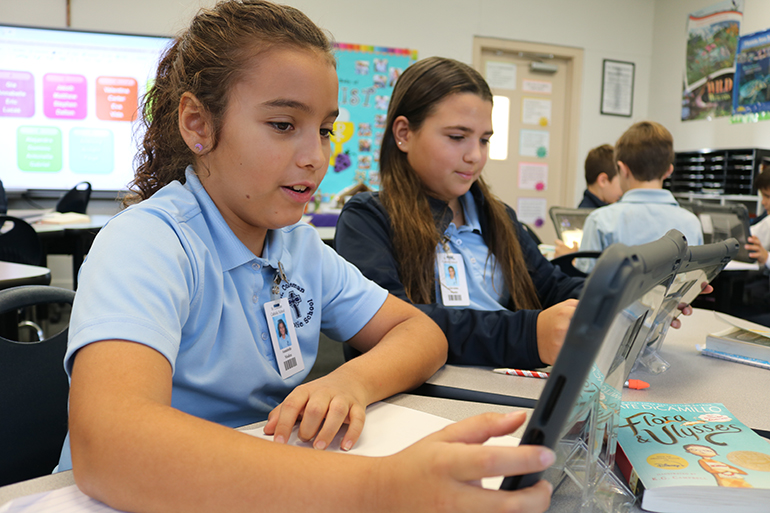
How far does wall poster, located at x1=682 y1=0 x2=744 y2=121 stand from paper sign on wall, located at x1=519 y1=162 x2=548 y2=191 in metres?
1.39

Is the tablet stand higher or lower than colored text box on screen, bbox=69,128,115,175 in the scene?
lower

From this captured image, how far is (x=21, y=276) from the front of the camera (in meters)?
1.51

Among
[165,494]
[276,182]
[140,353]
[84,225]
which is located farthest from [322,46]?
[84,225]

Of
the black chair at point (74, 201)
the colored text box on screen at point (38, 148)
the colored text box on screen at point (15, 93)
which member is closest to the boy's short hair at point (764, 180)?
the black chair at point (74, 201)

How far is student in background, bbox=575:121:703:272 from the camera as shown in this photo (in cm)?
242

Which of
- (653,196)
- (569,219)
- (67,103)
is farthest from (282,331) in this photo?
(67,103)

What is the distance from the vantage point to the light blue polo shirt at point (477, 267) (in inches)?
53.7

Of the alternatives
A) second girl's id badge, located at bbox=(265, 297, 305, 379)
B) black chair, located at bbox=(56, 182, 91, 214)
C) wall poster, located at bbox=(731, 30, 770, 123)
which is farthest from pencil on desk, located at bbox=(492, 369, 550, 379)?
wall poster, located at bbox=(731, 30, 770, 123)

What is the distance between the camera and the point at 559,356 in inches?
13.6

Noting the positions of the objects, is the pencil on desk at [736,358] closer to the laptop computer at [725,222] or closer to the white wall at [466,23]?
the laptop computer at [725,222]

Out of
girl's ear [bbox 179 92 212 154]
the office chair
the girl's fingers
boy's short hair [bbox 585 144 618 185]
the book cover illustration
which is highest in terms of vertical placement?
boy's short hair [bbox 585 144 618 185]

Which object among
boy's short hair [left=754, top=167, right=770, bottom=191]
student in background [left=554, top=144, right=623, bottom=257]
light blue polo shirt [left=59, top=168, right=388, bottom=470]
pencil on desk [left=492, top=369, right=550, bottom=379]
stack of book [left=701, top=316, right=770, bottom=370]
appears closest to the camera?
light blue polo shirt [left=59, top=168, right=388, bottom=470]

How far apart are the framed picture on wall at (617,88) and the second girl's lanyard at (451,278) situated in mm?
5044

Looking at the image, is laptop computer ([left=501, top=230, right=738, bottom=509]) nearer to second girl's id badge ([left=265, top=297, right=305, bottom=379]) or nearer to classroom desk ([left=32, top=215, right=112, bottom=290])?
second girl's id badge ([left=265, top=297, right=305, bottom=379])
